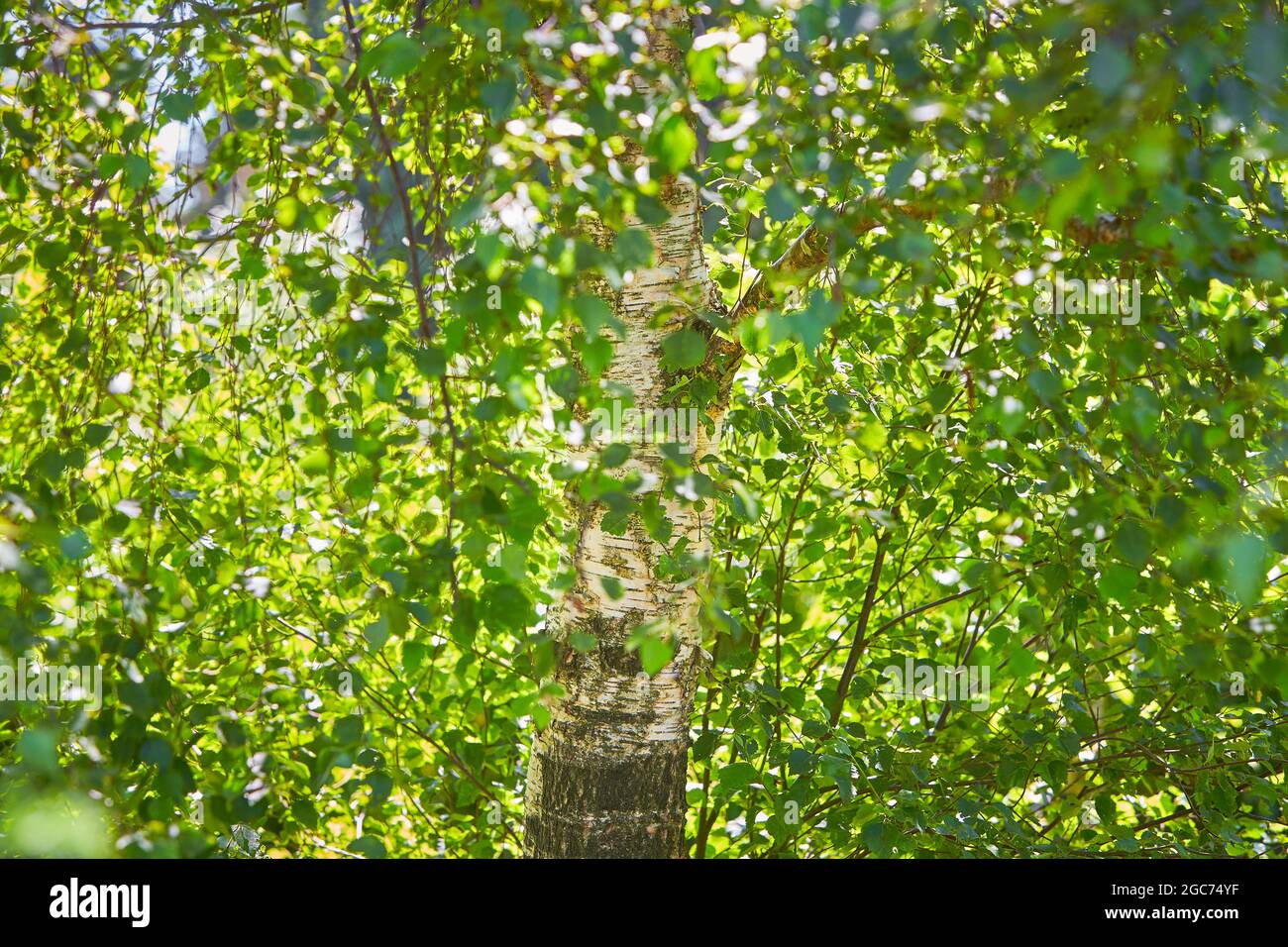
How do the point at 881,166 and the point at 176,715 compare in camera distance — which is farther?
the point at 881,166

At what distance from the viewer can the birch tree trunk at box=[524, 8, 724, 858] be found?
1.57m

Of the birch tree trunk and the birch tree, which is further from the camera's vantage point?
the birch tree trunk

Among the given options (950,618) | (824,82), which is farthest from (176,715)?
(950,618)

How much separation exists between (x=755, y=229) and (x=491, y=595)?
93cm

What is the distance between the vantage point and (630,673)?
5.22 feet

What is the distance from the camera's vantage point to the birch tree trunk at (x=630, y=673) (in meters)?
1.57

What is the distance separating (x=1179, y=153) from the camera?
101 centimetres

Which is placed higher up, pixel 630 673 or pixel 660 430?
pixel 660 430

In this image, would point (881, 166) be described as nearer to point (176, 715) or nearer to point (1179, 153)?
point (1179, 153)

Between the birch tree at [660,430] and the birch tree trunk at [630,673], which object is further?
the birch tree trunk at [630,673]

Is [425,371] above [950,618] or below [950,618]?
above
